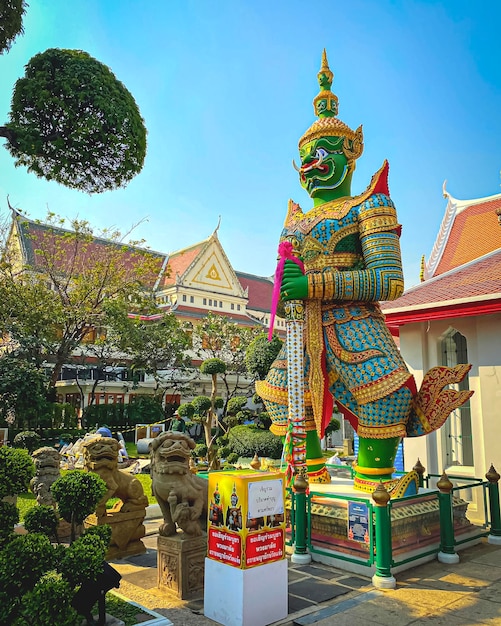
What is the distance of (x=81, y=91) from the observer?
5.41 m

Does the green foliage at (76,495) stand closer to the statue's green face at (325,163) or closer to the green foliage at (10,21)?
the green foliage at (10,21)

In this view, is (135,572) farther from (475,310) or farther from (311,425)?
(475,310)

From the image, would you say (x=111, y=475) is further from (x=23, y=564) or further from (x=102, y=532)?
(x=23, y=564)

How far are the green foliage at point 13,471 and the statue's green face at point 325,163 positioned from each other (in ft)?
16.5

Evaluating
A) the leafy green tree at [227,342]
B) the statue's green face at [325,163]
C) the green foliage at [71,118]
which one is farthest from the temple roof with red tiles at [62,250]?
the green foliage at [71,118]

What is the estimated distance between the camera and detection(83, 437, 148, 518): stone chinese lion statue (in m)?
6.16

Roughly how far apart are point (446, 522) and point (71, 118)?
5.98 meters

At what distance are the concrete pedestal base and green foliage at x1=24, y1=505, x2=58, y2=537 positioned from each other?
59.3 inches

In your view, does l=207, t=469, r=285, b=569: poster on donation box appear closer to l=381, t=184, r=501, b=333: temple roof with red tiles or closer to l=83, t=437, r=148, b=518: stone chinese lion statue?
l=83, t=437, r=148, b=518: stone chinese lion statue

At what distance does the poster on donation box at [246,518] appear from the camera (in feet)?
14.1

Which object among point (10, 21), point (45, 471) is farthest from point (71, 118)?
point (45, 471)

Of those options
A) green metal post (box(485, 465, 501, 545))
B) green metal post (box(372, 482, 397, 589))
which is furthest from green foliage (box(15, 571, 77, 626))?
green metal post (box(485, 465, 501, 545))

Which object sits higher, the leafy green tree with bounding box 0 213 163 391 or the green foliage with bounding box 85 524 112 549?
the leafy green tree with bounding box 0 213 163 391

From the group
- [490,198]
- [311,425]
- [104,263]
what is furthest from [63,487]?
[104,263]
